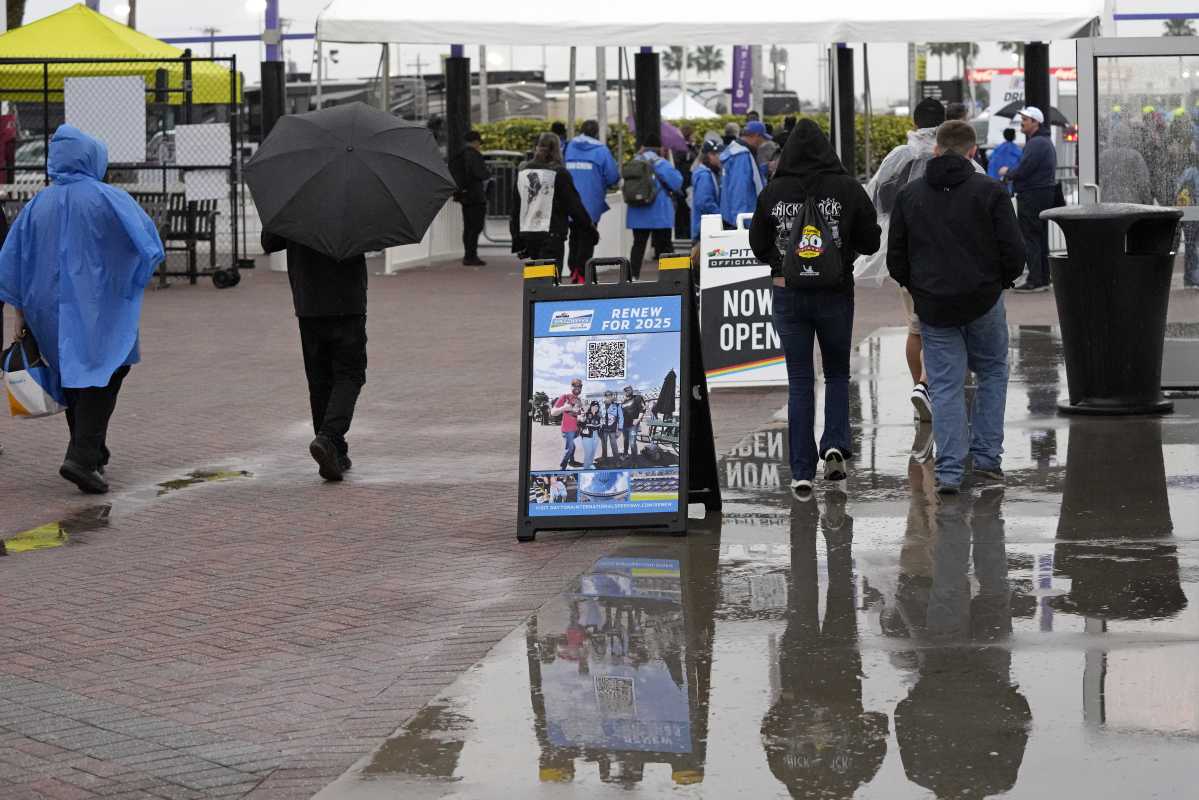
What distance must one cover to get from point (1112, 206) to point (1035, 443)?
1.53 metres

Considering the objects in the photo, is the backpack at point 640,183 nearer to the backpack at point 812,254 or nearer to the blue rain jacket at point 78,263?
the blue rain jacket at point 78,263

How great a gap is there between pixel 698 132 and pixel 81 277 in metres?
32.0

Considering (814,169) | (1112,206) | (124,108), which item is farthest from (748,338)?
(124,108)

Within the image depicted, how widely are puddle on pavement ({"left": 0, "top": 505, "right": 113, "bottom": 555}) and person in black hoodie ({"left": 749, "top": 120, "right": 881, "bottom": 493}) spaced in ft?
10.8

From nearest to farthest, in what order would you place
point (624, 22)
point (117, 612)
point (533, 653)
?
point (533, 653) < point (117, 612) < point (624, 22)

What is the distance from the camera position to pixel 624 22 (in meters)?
20.0

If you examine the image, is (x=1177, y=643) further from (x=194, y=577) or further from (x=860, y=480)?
(x=194, y=577)

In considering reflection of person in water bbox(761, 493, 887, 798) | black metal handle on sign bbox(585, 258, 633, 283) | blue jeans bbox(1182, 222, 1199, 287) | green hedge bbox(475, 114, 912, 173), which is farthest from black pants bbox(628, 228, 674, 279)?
green hedge bbox(475, 114, 912, 173)

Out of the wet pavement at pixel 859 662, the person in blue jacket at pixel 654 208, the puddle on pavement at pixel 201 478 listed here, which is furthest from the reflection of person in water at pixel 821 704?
the person in blue jacket at pixel 654 208

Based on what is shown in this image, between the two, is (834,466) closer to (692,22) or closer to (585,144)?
(585,144)

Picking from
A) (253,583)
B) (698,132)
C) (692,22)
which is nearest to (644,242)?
(692,22)

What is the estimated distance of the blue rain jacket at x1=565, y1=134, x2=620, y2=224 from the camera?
19000mm

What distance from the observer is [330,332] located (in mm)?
9195

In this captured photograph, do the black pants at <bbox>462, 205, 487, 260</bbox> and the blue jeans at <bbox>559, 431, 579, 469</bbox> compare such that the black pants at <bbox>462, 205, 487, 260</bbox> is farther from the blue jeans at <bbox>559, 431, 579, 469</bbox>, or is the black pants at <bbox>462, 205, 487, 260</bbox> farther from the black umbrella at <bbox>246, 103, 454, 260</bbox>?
the blue jeans at <bbox>559, 431, 579, 469</bbox>
